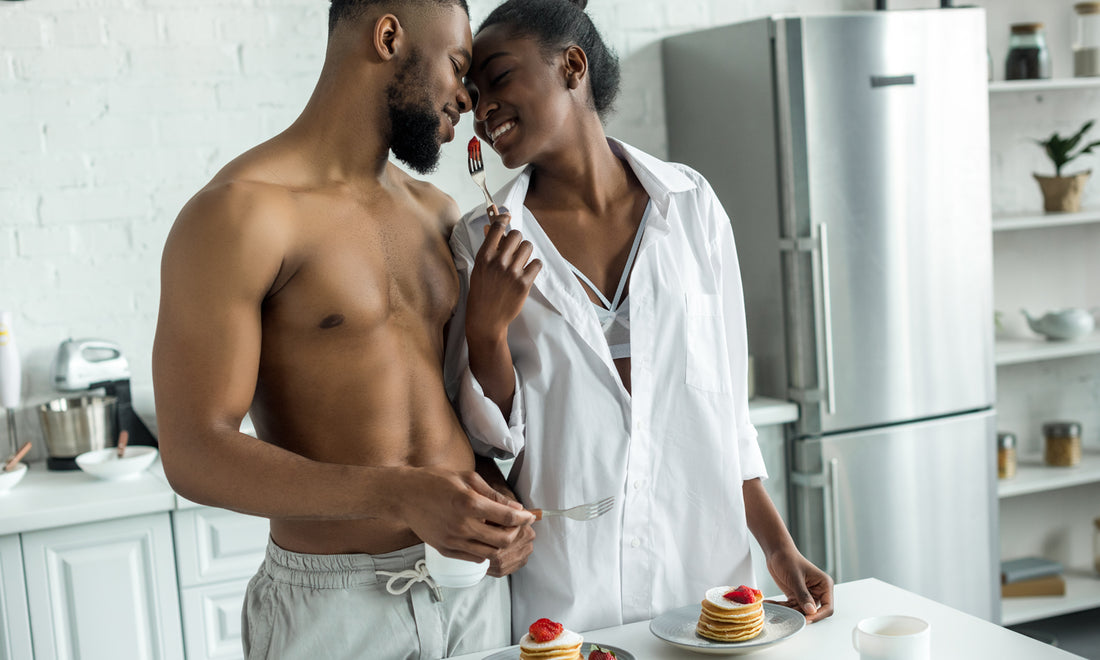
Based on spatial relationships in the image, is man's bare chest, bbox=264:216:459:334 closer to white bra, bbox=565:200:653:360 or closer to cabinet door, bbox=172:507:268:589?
white bra, bbox=565:200:653:360

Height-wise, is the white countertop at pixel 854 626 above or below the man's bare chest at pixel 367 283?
below

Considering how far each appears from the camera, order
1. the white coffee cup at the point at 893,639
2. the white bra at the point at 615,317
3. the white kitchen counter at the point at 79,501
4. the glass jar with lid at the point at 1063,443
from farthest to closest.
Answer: the glass jar with lid at the point at 1063,443, the white kitchen counter at the point at 79,501, the white bra at the point at 615,317, the white coffee cup at the point at 893,639

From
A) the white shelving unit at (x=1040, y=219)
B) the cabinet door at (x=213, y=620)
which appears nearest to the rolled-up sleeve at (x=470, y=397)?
the cabinet door at (x=213, y=620)

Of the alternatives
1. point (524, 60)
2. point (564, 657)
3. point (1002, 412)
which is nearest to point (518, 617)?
point (564, 657)

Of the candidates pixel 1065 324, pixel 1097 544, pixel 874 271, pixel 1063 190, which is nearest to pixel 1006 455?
pixel 1065 324

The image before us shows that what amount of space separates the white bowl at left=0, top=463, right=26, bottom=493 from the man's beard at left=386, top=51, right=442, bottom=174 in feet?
4.84

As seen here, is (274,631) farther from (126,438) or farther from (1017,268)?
(1017,268)

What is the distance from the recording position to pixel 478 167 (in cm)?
166

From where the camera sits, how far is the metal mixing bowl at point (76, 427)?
2643mm

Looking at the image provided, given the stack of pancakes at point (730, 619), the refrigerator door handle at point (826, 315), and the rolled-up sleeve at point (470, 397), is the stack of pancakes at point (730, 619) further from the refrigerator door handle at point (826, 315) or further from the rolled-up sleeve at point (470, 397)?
the refrigerator door handle at point (826, 315)

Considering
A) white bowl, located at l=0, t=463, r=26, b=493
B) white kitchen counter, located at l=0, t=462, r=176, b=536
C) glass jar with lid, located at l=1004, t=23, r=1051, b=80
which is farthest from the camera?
glass jar with lid, located at l=1004, t=23, r=1051, b=80

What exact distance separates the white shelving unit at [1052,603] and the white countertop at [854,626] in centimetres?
224

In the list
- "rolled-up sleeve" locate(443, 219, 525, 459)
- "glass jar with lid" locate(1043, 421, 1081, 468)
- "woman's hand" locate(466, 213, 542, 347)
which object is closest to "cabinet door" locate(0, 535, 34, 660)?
"rolled-up sleeve" locate(443, 219, 525, 459)

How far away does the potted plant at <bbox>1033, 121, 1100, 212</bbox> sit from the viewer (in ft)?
11.8
